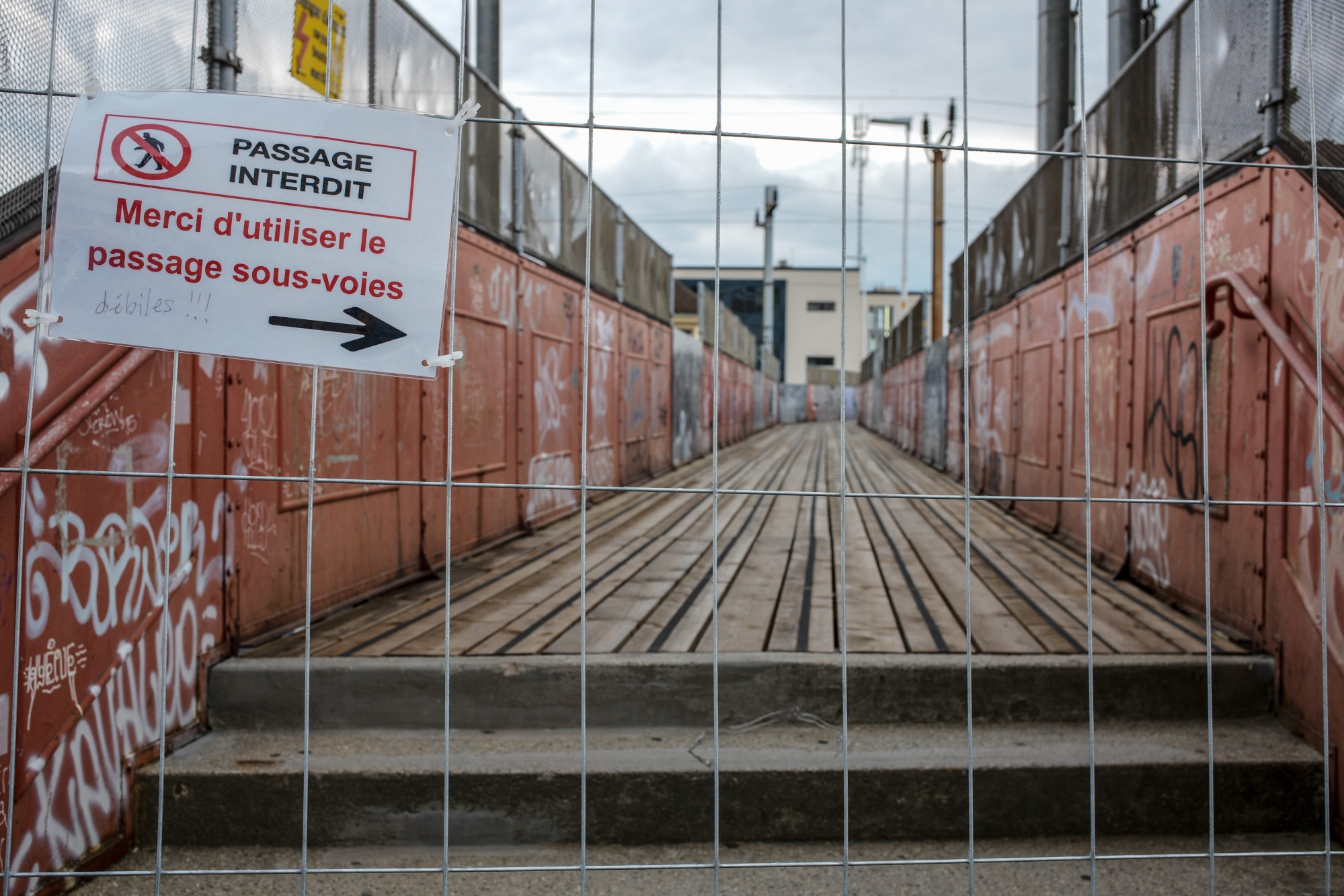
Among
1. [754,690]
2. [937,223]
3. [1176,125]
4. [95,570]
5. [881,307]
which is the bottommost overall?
[754,690]

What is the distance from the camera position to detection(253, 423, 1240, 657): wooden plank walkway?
3496mm

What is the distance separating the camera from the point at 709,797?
9.02 feet

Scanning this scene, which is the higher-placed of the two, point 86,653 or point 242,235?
point 242,235

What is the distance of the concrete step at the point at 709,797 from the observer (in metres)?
2.72

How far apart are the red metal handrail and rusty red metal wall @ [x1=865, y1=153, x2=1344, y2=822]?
0.10 feet

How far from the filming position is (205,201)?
6.18 feet

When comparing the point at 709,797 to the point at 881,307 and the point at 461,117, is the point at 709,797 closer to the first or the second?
the point at 461,117

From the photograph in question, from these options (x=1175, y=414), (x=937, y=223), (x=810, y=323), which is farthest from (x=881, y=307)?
(x=1175, y=414)

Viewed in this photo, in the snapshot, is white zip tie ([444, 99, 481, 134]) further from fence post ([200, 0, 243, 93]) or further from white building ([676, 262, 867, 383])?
white building ([676, 262, 867, 383])

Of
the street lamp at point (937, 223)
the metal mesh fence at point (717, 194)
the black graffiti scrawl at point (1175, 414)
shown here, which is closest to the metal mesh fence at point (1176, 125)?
the metal mesh fence at point (717, 194)

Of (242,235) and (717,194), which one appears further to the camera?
(717,194)

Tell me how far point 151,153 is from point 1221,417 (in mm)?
3935

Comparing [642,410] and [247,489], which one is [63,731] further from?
[642,410]

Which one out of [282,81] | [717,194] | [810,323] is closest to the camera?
[717,194]
